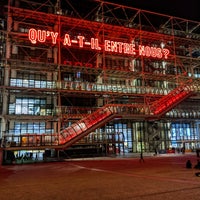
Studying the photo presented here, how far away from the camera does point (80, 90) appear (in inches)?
855

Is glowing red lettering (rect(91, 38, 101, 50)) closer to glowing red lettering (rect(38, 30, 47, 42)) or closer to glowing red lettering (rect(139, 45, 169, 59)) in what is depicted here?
glowing red lettering (rect(38, 30, 47, 42))

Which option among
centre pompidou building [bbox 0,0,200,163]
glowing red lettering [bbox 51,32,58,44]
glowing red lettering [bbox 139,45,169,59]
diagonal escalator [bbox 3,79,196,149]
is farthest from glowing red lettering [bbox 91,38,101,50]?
diagonal escalator [bbox 3,79,196,149]

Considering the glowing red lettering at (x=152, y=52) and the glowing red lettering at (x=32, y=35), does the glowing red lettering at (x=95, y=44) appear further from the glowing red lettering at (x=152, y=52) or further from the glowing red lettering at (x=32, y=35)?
the glowing red lettering at (x=32, y=35)

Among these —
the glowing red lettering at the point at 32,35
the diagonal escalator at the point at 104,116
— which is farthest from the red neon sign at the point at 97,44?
the diagonal escalator at the point at 104,116

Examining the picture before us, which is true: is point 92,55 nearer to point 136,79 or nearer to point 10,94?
point 136,79

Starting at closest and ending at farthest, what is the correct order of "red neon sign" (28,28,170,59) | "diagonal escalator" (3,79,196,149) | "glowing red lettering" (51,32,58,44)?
"diagonal escalator" (3,79,196,149)
"red neon sign" (28,28,170,59)
"glowing red lettering" (51,32,58,44)

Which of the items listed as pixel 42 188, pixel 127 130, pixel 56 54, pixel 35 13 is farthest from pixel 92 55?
pixel 42 188

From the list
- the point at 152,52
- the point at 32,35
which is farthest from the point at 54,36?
the point at 152,52

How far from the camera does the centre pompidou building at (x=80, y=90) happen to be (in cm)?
2062

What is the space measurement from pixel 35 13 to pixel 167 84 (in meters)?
19.2

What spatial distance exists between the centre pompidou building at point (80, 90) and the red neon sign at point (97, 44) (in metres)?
0.10

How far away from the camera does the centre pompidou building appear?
20.6 meters

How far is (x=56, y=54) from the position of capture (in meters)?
25.0

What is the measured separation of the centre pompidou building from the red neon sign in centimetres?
10
